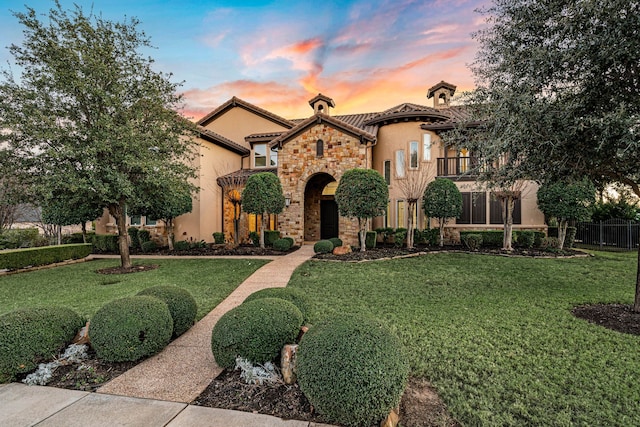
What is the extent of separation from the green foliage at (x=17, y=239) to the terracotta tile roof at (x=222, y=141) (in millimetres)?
10734

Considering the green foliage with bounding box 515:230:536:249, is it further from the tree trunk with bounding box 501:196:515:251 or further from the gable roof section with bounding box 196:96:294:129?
the gable roof section with bounding box 196:96:294:129

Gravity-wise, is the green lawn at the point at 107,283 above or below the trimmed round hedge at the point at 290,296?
below

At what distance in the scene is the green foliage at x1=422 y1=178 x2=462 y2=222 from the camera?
1422 cm

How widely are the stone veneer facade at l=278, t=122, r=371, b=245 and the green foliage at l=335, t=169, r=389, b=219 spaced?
2.53m

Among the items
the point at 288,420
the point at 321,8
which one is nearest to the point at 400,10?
the point at 321,8

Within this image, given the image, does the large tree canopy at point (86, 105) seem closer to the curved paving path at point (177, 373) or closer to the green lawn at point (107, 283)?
the green lawn at point (107, 283)

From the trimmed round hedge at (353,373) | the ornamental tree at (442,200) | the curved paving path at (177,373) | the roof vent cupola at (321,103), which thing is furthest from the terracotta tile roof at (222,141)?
the trimmed round hedge at (353,373)

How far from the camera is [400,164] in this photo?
16.8 meters

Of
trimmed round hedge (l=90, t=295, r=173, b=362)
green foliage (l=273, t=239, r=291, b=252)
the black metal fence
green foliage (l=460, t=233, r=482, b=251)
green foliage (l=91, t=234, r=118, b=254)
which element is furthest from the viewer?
green foliage (l=91, t=234, r=118, b=254)

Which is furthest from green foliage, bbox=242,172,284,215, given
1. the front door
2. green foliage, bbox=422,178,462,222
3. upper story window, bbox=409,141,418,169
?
upper story window, bbox=409,141,418,169

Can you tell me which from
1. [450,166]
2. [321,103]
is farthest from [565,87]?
[321,103]

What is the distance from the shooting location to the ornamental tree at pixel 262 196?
45.9 feet

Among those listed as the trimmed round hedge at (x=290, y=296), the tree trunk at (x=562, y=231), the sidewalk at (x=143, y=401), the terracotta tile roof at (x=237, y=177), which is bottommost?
the sidewalk at (x=143, y=401)

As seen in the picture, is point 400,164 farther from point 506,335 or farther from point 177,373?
point 177,373
